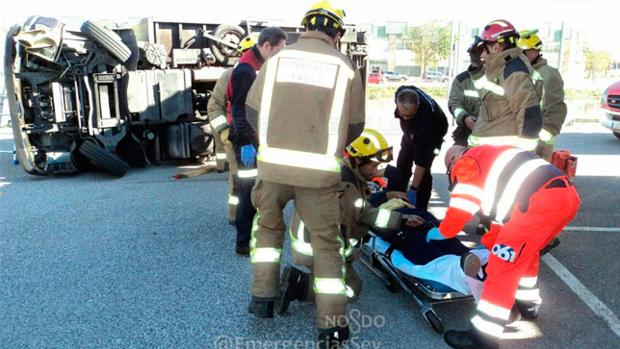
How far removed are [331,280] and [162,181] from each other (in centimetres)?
483

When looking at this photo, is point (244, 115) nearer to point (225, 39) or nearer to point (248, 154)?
point (248, 154)

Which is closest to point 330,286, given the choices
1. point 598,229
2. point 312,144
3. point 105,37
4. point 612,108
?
point 312,144

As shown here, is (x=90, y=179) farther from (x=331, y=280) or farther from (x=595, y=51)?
(x=595, y=51)

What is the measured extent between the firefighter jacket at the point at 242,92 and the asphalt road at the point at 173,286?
107 cm

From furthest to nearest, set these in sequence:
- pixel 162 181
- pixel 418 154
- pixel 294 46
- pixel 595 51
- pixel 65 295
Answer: pixel 595 51 → pixel 162 181 → pixel 418 154 → pixel 65 295 → pixel 294 46

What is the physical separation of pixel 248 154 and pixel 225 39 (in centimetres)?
479

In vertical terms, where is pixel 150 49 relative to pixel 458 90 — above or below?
above

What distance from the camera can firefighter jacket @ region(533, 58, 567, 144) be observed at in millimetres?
4992

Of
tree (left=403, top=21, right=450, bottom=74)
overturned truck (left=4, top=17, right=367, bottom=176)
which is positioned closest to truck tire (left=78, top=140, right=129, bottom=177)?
overturned truck (left=4, top=17, right=367, bottom=176)

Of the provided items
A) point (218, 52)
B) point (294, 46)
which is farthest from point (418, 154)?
point (218, 52)

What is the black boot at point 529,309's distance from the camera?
319 cm

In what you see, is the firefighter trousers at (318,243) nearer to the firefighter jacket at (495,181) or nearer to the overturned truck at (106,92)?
the firefighter jacket at (495,181)

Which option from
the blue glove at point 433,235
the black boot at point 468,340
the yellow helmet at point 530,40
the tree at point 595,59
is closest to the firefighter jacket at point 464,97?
the yellow helmet at point 530,40

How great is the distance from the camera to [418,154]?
477 cm
